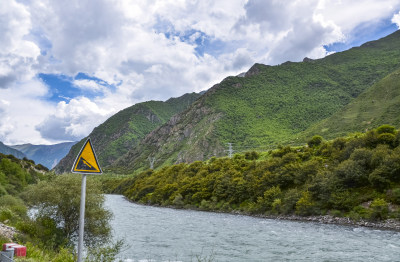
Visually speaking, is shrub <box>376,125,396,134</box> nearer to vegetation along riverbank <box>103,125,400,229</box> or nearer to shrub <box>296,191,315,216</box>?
vegetation along riverbank <box>103,125,400,229</box>

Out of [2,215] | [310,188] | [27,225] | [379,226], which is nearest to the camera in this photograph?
[27,225]

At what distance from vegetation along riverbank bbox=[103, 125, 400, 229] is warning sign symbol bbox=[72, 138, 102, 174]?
46203 millimetres

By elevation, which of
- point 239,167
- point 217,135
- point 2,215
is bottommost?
point 2,215

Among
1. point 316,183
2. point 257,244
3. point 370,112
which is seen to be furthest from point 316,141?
point 370,112

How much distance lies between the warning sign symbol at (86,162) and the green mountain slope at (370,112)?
114990mm

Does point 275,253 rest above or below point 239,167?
below

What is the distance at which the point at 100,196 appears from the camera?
28.6 metres

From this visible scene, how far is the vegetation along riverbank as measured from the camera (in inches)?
1950

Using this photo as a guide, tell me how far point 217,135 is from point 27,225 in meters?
170

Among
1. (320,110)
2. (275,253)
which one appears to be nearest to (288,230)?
(275,253)

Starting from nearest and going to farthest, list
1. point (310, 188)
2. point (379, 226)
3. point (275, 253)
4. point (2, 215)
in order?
point (275, 253)
point (2, 215)
point (379, 226)
point (310, 188)

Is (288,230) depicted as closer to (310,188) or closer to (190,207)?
(310,188)

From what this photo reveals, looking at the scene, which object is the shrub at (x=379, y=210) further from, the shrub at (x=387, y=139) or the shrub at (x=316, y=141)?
the shrub at (x=316, y=141)

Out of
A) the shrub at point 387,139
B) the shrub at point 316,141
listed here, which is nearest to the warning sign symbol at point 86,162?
the shrub at point 387,139
